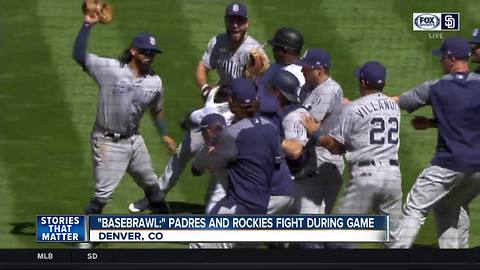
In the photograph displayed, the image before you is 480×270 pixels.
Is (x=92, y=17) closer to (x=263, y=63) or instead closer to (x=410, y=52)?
(x=263, y=63)

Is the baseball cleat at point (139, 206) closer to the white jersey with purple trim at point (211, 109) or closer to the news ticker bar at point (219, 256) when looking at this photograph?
the white jersey with purple trim at point (211, 109)

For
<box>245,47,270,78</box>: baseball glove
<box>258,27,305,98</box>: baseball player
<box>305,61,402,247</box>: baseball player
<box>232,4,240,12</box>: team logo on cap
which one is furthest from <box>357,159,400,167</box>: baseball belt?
<box>232,4,240,12</box>: team logo on cap

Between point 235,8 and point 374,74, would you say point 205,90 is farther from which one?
point 374,74

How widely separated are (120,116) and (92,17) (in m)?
0.71

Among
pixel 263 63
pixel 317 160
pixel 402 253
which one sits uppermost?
pixel 263 63

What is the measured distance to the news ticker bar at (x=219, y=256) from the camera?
792 cm

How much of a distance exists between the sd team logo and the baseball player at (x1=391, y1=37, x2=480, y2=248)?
0.78 meters

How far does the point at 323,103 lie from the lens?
28.4 feet

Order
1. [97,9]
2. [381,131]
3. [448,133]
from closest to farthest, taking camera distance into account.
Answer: [381,131]
[448,133]
[97,9]

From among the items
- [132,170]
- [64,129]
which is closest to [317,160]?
[132,170]

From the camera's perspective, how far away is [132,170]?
892cm

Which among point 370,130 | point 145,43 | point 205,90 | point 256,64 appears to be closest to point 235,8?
point 256,64

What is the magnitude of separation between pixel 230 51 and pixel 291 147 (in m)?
1.33

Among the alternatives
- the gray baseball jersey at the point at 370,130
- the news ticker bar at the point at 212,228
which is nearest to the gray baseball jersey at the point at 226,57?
the gray baseball jersey at the point at 370,130
